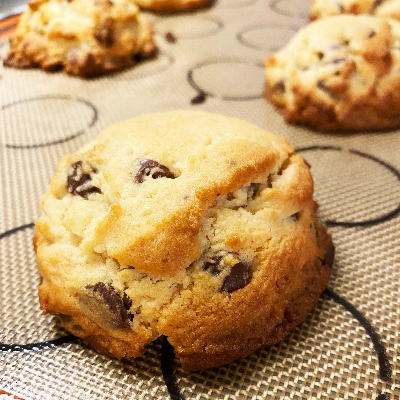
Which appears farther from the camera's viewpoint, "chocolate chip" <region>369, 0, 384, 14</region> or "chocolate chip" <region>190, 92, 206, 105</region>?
"chocolate chip" <region>369, 0, 384, 14</region>

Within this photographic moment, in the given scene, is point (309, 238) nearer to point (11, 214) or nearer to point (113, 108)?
point (11, 214)

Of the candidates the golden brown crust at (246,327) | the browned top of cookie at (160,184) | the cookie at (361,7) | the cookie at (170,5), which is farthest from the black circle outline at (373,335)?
the cookie at (170,5)

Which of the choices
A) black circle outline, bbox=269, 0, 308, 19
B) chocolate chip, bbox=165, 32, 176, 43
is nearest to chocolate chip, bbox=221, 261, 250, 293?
chocolate chip, bbox=165, 32, 176, 43

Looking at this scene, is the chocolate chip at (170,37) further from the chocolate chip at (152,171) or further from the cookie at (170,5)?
the chocolate chip at (152,171)

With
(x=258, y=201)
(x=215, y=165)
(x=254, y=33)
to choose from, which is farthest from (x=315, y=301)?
(x=254, y=33)

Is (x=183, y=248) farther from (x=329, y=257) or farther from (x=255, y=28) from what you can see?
(x=255, y=28)

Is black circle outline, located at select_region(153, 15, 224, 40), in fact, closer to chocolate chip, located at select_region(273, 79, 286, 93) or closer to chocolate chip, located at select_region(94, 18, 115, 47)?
chocolate chip, located at select_region(94, 18, 115, 47)

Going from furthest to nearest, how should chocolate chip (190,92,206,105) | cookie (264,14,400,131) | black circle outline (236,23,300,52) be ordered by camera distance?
1. black circle outline (236,23,300,52)
2. chocolate chip (190,92,206,105)
3. cookie (264,14,400,131)
